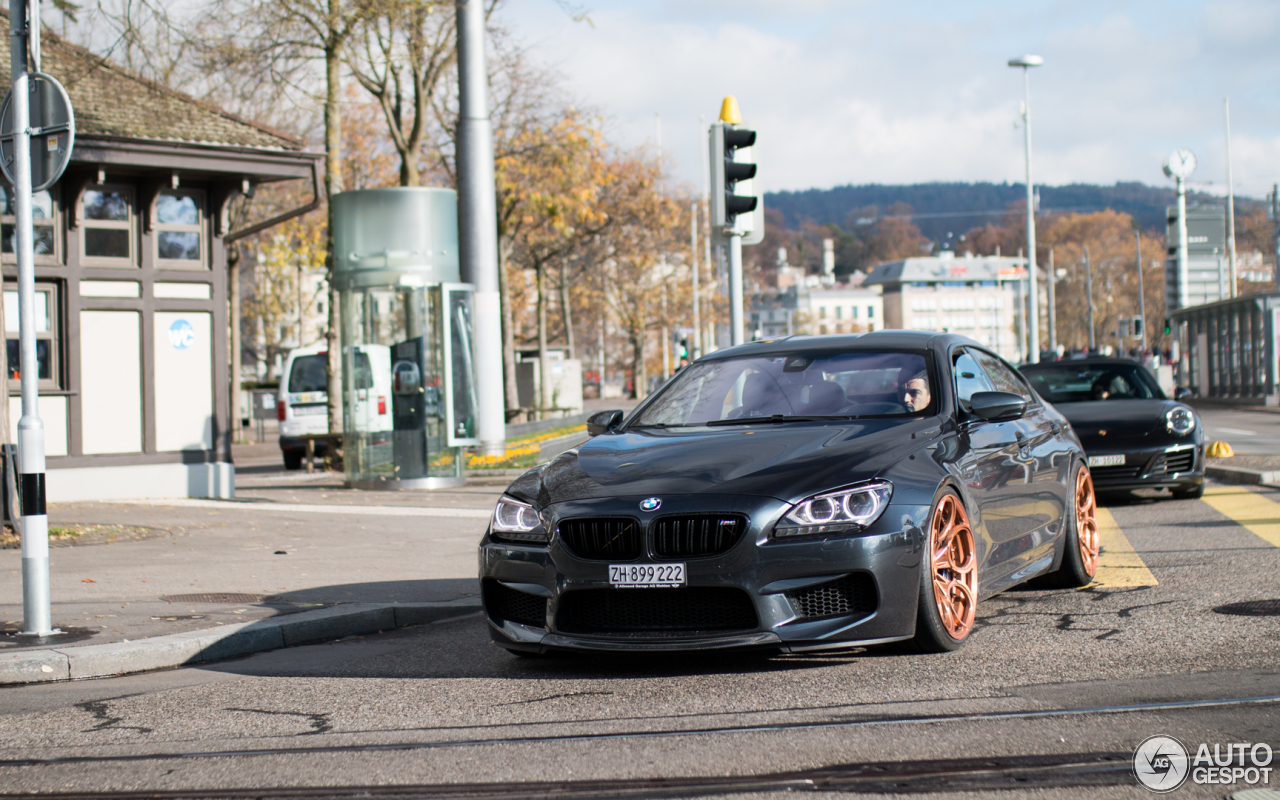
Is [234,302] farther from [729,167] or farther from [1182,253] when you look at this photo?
[1182,253]

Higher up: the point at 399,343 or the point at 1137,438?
the point at 399,343

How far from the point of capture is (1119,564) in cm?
851

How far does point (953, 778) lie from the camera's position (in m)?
3.86

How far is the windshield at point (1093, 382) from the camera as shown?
13695 millimetres

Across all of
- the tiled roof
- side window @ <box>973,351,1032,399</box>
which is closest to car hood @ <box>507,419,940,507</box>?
side window @ <box>973,351,1032,399</box>

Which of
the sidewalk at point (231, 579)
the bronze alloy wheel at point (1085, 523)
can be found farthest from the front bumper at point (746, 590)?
the bronze alloy wheel at point (1085, 523)

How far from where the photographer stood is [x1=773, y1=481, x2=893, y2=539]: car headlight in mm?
5297

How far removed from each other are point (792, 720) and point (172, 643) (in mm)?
3460

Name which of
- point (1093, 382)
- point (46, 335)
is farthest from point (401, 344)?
point (1093, 382)

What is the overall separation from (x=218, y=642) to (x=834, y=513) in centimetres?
331

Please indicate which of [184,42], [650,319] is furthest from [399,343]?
[650,319]

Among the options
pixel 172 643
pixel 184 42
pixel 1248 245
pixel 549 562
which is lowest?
pixel 172 643

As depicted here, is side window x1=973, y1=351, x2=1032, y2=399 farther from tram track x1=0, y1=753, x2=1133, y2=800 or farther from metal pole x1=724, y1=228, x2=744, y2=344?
metal pole x1=724, y1=228, x2=744, y2=344

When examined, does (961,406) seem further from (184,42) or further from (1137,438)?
(184,42)
